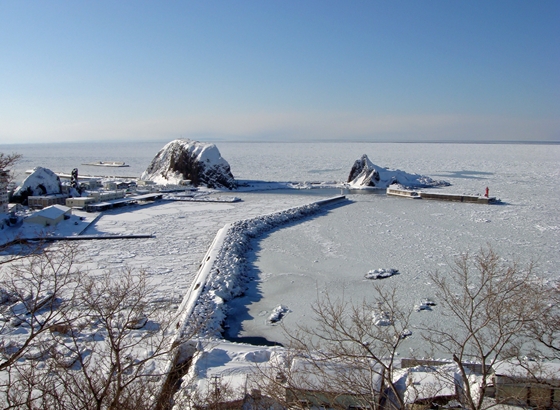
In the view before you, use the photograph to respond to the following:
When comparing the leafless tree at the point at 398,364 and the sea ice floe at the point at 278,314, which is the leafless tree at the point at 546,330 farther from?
the sea ice floe at the point at 278,314

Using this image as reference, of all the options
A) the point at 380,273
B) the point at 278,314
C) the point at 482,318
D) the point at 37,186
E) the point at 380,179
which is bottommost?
the point at 278,314

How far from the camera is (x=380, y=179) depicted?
132ft

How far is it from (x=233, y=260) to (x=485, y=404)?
938cm

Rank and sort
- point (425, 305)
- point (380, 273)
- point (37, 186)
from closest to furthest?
point (425, 305) < point (380, 273) < point (37, 186)

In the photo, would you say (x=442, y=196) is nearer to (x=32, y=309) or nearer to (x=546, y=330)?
(x=546, y=330)

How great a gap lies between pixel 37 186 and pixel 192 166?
1470cm

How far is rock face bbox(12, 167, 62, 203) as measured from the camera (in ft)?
94.7

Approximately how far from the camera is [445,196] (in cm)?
3094

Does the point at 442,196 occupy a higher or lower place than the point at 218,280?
higher

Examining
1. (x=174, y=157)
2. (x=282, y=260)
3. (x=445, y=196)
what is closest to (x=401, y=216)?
(x=445, y=196)

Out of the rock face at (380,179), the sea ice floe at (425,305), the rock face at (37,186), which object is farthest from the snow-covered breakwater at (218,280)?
the rock face at (380,179)

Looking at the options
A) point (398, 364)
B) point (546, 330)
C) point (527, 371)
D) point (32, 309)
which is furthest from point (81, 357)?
point (546, 330)

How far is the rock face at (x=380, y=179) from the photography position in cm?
3938

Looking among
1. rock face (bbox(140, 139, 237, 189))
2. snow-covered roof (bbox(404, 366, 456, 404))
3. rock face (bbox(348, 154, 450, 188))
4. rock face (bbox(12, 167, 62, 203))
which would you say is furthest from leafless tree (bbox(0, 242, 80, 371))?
rock face (bbox(348, 154, 450, 188))
